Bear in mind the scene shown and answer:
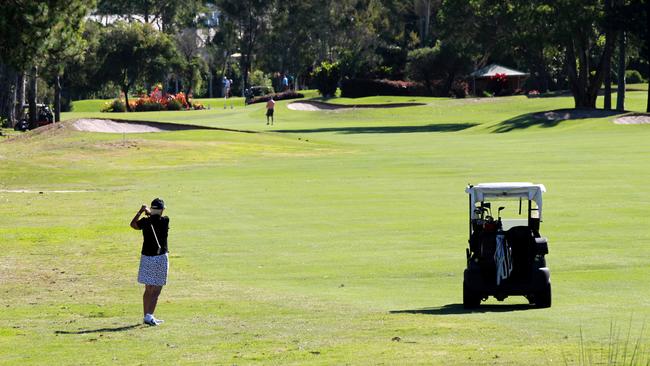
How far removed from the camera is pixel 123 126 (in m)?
75.1

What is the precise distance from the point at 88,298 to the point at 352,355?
7.73m

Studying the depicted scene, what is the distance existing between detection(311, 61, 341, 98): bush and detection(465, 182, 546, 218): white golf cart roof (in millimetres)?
103974

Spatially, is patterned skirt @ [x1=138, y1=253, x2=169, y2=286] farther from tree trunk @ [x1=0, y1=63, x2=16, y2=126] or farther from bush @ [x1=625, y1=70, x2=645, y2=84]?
bush @ [x1=625, y1=70, x2=645, y2=84]

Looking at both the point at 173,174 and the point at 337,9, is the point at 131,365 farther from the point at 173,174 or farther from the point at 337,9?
the point at 337,9

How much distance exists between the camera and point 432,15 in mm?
147000

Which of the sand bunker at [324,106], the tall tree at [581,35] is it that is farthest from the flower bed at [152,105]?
the tall tree at [581,35]

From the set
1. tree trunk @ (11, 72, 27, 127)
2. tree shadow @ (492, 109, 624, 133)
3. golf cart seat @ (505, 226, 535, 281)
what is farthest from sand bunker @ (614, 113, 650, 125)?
golf cart seat @ (505, 226, 535, 281)

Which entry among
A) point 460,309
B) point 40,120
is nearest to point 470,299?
point 460,309

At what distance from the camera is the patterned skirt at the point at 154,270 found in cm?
A: 1791

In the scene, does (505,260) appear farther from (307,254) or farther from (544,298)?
(307,254)

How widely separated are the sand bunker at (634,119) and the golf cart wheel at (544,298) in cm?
5737

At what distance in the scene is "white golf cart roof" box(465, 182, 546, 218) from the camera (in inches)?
736

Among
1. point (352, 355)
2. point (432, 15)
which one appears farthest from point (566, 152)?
point (432, 15)

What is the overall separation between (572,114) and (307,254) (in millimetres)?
56849
